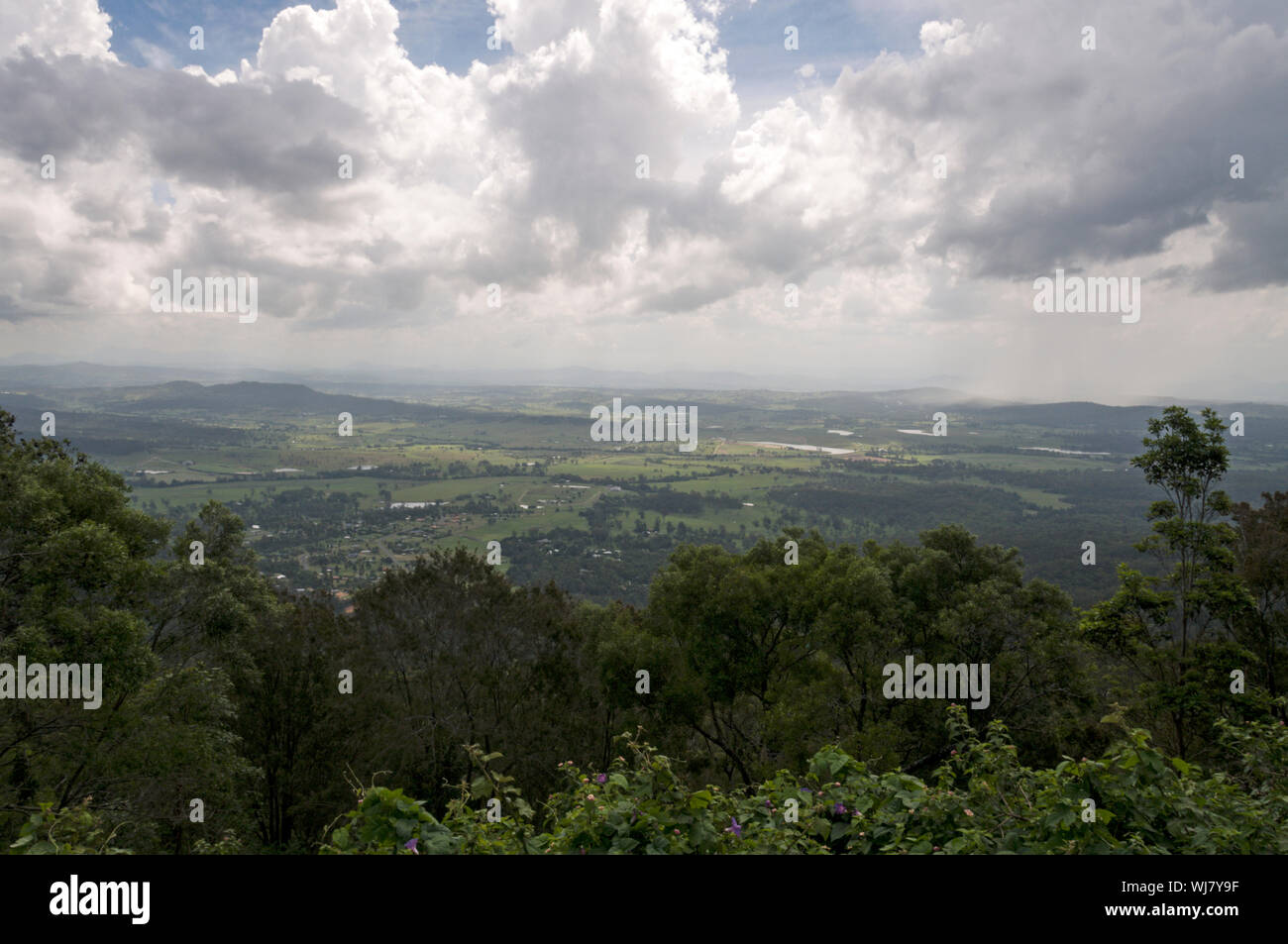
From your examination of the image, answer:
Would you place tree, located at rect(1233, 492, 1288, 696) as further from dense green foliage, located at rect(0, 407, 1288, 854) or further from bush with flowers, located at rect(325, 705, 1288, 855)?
bush with flowers, located at rect(325, 705, 1288, 855)

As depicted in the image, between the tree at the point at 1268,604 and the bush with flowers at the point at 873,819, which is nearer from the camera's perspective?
the bush with flowers at the point at 873,819

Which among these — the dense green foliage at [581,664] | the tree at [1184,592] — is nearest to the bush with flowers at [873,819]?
the dense green foliage at [581,664]

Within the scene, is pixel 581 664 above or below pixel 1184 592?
below

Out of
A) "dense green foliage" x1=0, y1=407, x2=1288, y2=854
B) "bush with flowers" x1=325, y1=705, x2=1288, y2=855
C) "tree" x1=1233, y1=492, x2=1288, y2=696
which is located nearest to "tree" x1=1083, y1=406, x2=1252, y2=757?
"dense green foliage" x1=0, y1=407, x2=1288, y2=854

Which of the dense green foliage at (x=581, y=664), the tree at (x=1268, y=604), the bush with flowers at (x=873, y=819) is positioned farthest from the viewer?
the tree at (x=1268, y=604)

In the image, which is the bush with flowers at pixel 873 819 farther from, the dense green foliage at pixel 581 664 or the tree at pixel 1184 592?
the tree at pixel 1184 592

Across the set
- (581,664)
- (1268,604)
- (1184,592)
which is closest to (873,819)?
(1184,592)

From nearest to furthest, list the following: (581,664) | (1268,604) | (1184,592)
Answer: (1184,592)
(1268,604)
(581,664)

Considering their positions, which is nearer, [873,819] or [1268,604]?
[873,819]

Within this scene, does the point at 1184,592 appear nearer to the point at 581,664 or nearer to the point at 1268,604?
the point at 1268,604
